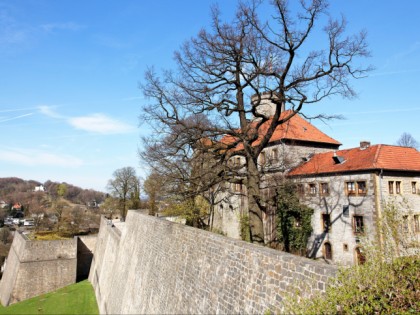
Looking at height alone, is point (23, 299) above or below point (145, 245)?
below

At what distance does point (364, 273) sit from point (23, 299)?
3138 cm

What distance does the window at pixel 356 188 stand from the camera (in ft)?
64.0

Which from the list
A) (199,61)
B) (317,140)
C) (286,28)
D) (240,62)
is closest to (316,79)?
(286,28)

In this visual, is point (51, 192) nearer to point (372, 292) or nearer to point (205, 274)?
point (205, 274)

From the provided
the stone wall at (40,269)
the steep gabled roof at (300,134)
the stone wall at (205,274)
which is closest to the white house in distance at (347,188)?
the steep gabled roof at (300,134)

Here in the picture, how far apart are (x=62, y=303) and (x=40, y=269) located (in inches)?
251

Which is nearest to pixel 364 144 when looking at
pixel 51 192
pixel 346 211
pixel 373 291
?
pixel 346 211

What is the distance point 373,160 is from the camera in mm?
19438

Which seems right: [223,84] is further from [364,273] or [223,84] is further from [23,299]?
[23,299]

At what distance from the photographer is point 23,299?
1056 inches

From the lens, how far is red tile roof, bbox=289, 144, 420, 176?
1942 cm

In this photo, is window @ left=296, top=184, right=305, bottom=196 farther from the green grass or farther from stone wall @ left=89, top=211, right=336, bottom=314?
the green grass

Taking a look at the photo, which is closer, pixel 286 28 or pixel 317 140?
pixel 286 28

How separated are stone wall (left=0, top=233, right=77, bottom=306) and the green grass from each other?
1166mm
